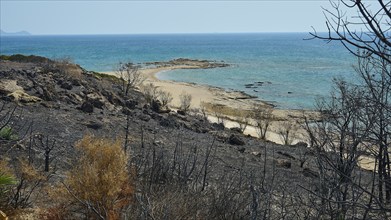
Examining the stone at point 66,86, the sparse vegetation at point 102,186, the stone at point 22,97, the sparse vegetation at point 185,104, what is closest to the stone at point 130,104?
the stone at point 66,86

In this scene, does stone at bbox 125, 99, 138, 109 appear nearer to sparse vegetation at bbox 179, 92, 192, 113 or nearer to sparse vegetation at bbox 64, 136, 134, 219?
sparse vegetation at bbox 179, 92, 192, 113

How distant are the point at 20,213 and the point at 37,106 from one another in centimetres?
1044

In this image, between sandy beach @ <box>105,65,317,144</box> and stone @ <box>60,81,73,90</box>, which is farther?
sandy beach @ <box>105,65,317,144</box>

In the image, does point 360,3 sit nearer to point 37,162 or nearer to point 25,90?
point 37,162

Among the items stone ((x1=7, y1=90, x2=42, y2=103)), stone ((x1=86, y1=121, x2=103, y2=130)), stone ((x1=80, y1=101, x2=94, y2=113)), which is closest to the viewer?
stone ((x1=86, y1=121, x2=103, y2=130))

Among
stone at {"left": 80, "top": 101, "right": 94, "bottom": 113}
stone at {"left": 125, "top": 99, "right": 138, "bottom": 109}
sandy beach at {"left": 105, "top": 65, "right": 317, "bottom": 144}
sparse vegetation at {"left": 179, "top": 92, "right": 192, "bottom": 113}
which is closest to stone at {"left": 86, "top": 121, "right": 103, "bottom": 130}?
stone at {"left": 80, "top": 101, "right": 94, "bottom": 113}

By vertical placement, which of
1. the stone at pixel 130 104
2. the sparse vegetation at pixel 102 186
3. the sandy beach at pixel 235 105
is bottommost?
the sandy beach at pixel 235 105

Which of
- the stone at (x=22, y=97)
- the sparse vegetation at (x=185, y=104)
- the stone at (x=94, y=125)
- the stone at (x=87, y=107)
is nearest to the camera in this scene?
the stone at (x=94, y=125)

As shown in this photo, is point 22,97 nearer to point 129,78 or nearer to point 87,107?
point 87,107

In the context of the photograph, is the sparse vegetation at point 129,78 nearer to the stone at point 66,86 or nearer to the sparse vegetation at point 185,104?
the sparse vegetation at point 185,104

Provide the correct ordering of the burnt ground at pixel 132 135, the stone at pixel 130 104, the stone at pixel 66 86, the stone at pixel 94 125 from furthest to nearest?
the stone at pixel 130 104 → the stone at pixel 66 86 → the stone at pixel 94 125 → the burnt ground at pixel 132 135

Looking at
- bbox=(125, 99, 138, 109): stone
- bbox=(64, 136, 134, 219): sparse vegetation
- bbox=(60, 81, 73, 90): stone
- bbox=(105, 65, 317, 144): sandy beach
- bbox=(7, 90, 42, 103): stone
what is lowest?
bbox=(105, 65, 317, 144): sandy beach

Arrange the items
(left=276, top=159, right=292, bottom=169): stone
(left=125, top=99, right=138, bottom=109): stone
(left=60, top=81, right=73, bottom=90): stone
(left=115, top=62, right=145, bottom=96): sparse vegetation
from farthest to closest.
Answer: (left=115, top=62, right=145, bottom=96): sparse vegetation
(left=125, top=99, right=138, bottom=109): stone
(left=60, top=81, right=73, bottom=90): stone
(left=276, top=159, right=292, bottom=169): stone

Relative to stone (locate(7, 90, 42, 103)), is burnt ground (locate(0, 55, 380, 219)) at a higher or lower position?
lower
